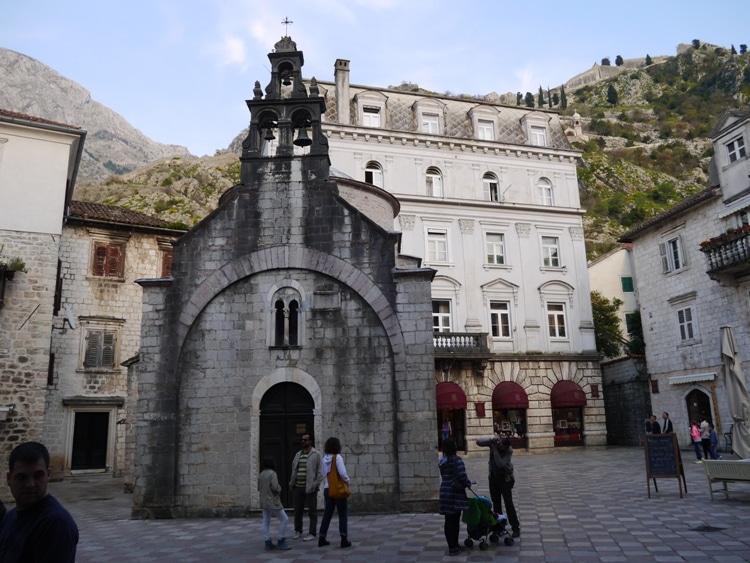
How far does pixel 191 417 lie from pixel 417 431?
5517mm

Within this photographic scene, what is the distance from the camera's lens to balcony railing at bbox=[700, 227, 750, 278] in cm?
2334

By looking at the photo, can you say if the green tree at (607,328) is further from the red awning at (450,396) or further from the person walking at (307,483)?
the person walking at (307,483)

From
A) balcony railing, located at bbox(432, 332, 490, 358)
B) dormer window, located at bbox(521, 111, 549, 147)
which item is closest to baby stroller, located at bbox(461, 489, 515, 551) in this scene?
balcony railing, located at bbox(432, 332, 490, 358)

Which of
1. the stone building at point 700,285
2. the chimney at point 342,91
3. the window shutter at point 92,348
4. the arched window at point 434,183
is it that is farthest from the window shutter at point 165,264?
the stone building at point 700,285

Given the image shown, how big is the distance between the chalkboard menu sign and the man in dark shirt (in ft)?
43.8

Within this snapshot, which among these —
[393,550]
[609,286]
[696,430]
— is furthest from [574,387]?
[393,550]

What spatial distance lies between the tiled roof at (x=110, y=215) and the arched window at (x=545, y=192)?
21303 mm

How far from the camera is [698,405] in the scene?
2698 centimetres

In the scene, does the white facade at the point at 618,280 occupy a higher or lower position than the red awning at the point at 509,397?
higher

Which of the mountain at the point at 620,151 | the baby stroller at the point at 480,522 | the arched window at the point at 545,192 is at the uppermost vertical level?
the mountain at the point at 620,151

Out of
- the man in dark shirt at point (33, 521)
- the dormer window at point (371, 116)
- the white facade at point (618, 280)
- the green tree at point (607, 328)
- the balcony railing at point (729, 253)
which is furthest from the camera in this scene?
the white facade at point (618, 280)

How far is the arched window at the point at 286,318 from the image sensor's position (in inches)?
569

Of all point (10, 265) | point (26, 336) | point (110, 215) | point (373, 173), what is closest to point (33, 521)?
point (26, 336)

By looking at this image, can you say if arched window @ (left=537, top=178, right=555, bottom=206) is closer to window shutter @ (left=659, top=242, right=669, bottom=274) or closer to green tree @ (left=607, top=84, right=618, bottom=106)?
window shutter @ (left=659, top=242, right=669, bottom=274)
